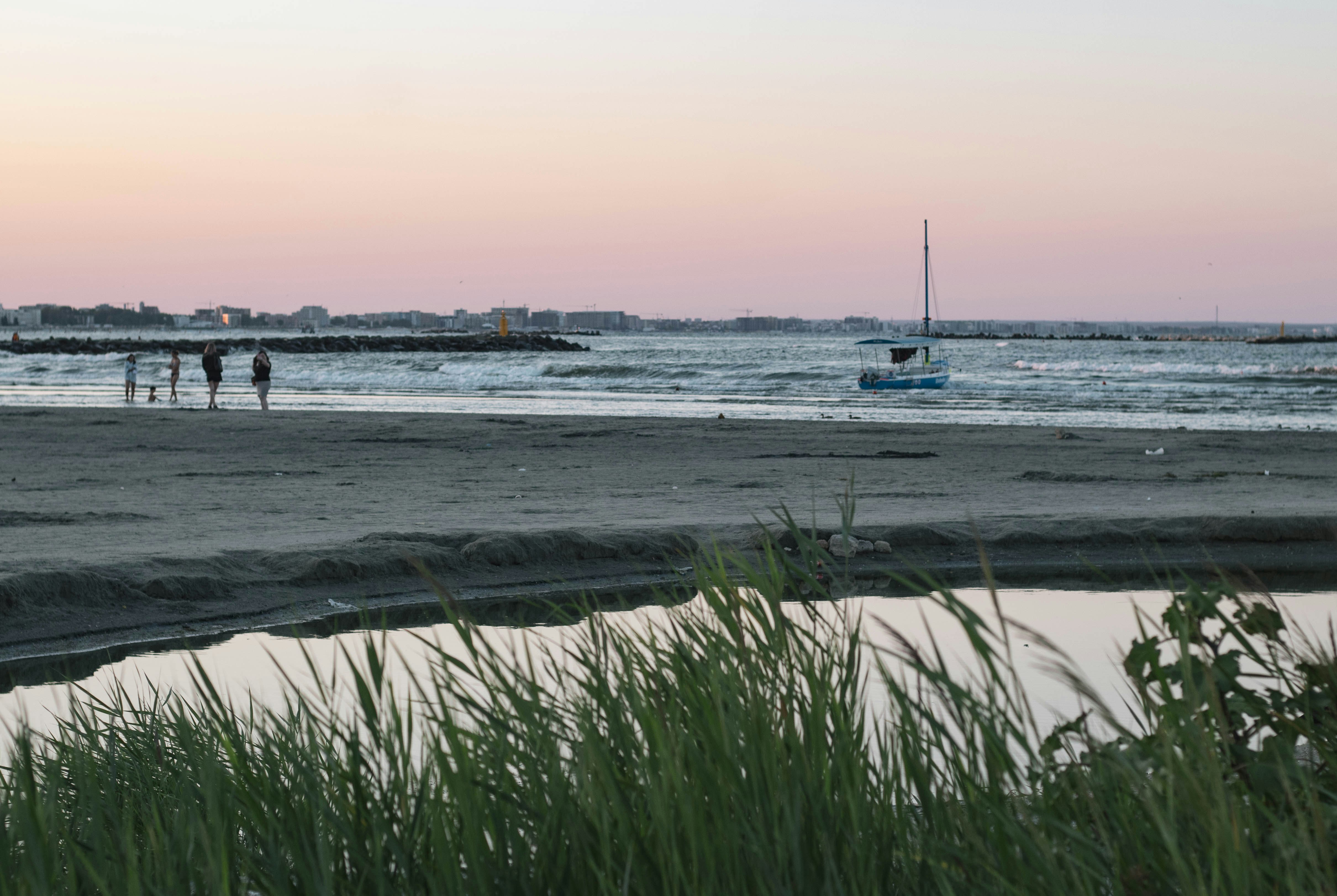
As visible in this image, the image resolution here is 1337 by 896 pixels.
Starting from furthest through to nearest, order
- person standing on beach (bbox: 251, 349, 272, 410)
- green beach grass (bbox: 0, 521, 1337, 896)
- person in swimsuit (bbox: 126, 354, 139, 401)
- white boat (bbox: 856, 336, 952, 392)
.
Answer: white boat (bbox: 856, 336, 952, 392), person in swimsuit (bbox: 126, 354, 139, 401), person standing on beach (bbox: 251, 349, 272, 410), green beach grass (bbox: 0, 521, 1337, 896)

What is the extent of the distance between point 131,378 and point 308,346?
61.8 meters

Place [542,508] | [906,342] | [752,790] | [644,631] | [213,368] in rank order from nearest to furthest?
1. [752,790]
2. [644,631]
3. [542,508]
4. [213,368]
5. [906,342]

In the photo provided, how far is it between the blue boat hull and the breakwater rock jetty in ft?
163

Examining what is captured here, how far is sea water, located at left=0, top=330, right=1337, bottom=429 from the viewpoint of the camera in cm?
3209

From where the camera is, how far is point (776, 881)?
197 cm

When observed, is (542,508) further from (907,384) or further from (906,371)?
(906,371)

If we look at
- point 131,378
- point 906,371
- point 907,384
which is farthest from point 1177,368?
point 131,378

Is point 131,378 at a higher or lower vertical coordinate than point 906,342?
lower

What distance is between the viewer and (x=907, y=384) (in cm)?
4619

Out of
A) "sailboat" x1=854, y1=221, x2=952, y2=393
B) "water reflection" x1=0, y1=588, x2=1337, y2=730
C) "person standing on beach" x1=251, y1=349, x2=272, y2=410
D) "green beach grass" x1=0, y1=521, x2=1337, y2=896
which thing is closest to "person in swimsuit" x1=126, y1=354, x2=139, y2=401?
"person standing on beach" x1=251, y1=349, x2=272, y2=410

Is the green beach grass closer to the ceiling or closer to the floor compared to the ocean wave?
closer to the ceiling

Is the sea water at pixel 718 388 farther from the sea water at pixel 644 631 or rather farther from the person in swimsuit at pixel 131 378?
the sea water at pixel 644 631

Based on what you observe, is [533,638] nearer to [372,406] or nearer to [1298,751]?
[1298,751]

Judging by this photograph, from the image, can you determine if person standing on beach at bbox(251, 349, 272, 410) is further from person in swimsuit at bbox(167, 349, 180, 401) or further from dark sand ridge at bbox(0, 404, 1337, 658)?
dark sand ridge at bbox(0, 404, 1337, 658)
